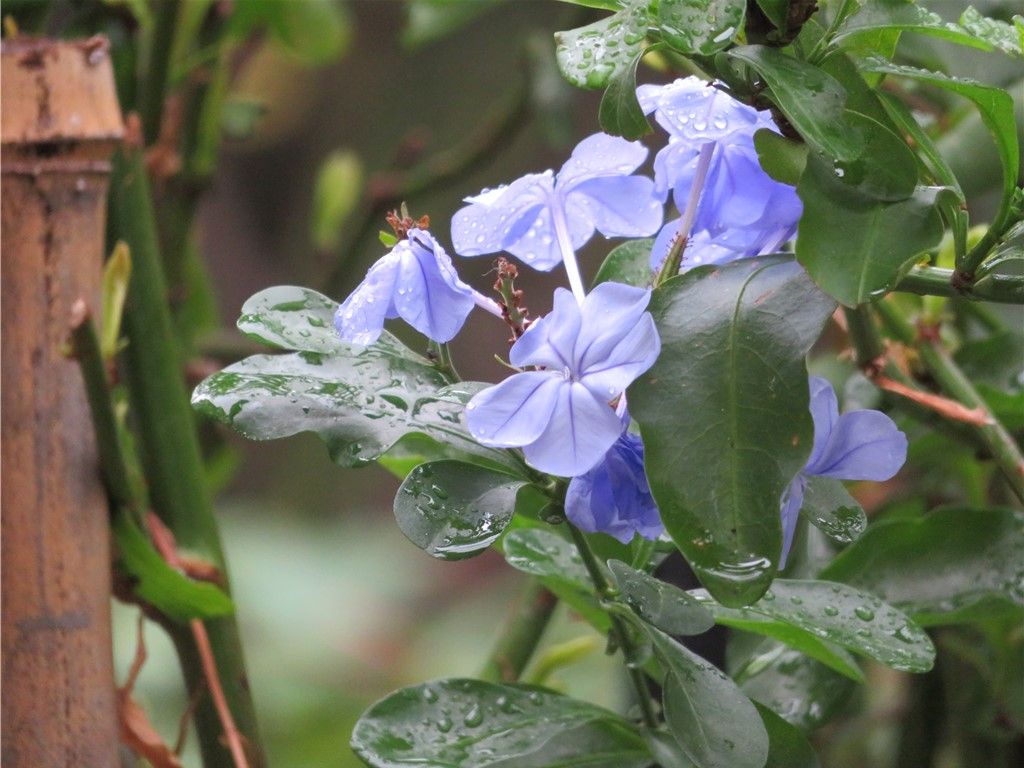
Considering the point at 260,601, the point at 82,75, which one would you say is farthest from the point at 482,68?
the point at 82,75

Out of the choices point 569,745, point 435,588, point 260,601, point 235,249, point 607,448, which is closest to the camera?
point 607,448

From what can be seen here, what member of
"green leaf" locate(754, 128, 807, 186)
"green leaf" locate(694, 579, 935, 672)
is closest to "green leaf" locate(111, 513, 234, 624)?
"green leaf" locate(694, 579, 935, 672)

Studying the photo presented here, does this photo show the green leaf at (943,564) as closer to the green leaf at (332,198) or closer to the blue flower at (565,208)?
the blue flower at (565,208)

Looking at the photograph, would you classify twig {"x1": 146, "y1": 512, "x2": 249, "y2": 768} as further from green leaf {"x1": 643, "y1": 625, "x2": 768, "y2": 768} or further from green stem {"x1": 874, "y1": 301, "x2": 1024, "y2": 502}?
green stem {"x1": 874, "y1": 301, "x2": 1024, "y2": 502}

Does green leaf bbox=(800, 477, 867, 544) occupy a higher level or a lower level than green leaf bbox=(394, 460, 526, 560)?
lower

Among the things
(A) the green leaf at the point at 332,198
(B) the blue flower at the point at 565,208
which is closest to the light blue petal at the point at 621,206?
(B) the blue flower at the point at 565,208

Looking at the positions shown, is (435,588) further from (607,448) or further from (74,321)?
(607,448)
